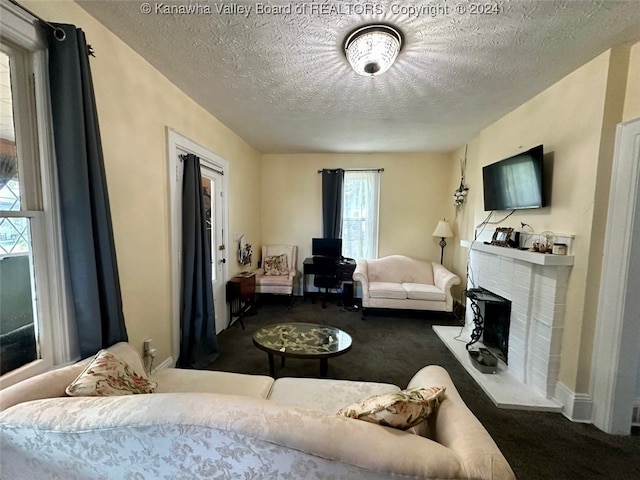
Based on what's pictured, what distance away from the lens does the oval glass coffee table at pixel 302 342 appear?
1966mm

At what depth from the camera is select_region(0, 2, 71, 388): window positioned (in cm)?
117

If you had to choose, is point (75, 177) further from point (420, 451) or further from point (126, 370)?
point (420, 451)

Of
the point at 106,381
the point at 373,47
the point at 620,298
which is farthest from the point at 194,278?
the point at 620,298

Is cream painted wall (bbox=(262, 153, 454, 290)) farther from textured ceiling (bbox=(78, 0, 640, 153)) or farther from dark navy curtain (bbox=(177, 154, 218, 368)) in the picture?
dark navy curtain (bbox=(177, 154, 218, 368))

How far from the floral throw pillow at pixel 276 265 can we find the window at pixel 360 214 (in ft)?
3.52

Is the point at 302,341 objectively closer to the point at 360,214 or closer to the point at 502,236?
the point at 502,236

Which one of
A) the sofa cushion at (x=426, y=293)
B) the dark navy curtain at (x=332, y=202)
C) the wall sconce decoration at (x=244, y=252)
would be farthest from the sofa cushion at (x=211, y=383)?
the dark navy curtain at (x=332, y=202)

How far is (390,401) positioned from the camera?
91 centimetres

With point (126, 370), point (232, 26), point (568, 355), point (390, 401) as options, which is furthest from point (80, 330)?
point (568, 355)

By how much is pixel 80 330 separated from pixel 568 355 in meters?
3.19

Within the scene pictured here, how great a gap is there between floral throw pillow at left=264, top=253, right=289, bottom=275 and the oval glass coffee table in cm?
190

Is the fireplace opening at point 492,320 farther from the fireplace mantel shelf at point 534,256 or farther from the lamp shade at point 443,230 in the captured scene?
the lamp shade at point 443,230

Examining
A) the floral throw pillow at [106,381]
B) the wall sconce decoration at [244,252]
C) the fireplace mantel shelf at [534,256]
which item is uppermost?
the fireplace mantel shelf at [534,256]

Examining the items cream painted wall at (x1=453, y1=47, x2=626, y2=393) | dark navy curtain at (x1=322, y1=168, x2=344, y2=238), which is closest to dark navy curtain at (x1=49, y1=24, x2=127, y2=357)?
cream painted wall at (x1=453, y1=47, x2=626, y2=393)
